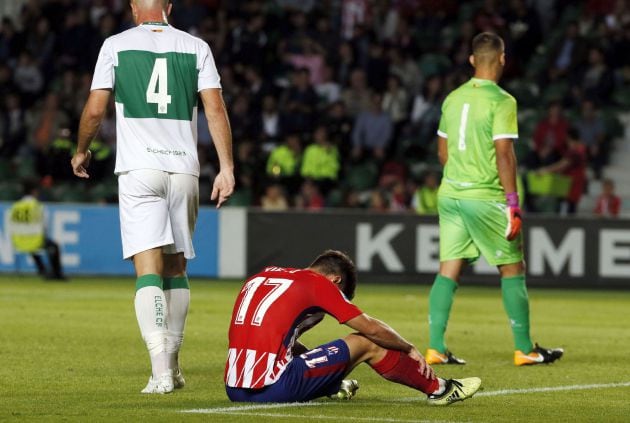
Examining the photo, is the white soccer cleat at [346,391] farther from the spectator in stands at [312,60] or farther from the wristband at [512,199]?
the spectator in stands at [312,60]

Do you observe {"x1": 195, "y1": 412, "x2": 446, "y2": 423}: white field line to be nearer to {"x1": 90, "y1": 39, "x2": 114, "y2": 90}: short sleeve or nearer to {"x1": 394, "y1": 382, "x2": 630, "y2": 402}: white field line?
{"x1": 394, "y1": 382, "x2": 630, "y2": 402}: white field line

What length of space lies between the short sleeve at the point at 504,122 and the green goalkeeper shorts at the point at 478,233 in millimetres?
533

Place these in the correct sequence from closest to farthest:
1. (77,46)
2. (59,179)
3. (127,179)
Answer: (127,179) → (59,179) → (77,46)

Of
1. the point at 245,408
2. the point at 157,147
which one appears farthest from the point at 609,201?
the point at 245,408

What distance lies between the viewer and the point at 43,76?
27.0 m

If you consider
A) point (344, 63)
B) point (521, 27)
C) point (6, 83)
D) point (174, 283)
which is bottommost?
point (174, 283)

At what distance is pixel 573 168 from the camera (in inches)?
877

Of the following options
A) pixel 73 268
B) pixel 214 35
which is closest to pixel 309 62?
pixel 214 35

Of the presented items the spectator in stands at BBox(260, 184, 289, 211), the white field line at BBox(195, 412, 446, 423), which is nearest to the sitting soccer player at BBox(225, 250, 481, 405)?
the white field line at BBox(195, 412, 446, 423)

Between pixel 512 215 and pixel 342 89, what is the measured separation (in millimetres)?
15562

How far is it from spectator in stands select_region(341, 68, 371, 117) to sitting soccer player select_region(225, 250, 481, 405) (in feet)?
56.8

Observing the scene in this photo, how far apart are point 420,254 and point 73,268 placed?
210 inches

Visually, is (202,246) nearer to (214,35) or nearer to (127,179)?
(214,35)

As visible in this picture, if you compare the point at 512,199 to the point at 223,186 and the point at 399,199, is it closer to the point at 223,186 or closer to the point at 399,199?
the point at 223,186
